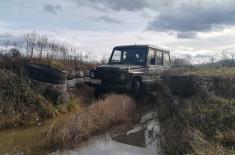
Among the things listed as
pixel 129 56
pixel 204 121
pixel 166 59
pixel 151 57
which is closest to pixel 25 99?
pixel 204 121

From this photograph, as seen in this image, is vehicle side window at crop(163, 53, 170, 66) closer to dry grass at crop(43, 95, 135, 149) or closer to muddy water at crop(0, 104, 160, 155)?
dry grass at crop(43, 95, 135, 149)

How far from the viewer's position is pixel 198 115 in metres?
7.34

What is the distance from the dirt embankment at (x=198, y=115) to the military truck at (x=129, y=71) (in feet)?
3.64

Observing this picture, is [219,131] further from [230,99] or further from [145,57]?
[145,57]

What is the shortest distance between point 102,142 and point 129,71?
460 centimetres

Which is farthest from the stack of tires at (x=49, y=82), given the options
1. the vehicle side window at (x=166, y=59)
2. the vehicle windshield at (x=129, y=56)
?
the vehicle side window at (x=166, y=59)

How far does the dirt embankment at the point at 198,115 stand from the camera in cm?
602

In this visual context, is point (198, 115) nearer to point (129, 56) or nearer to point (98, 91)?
point (98, 91)

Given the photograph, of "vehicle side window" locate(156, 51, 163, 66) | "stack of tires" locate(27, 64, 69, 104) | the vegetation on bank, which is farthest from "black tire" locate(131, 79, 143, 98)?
"stack of tires" locate(27, 64, 69, 104)

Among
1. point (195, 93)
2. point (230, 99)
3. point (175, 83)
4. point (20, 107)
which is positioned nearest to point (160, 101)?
point (175, 83)

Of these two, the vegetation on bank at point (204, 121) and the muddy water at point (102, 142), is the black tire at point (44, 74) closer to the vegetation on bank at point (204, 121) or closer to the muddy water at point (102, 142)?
the muddy water at point (102, 142)

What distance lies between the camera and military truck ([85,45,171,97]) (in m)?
11.7

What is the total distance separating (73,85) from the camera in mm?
11703

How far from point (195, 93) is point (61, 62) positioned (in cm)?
602
